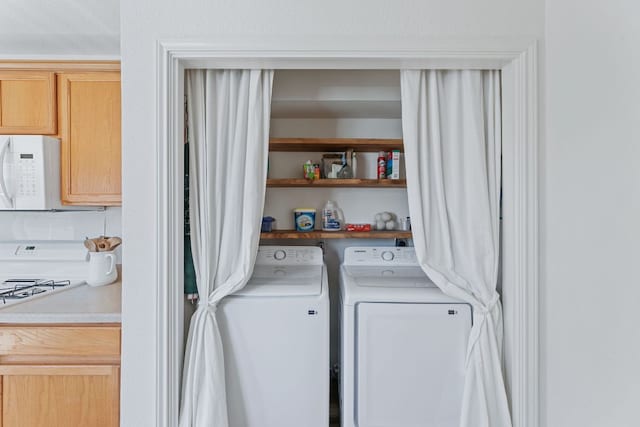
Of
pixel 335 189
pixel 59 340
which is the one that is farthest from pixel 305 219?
pixel 59 340

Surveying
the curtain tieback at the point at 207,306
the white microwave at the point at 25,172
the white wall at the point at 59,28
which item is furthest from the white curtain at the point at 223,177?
the white microwave at the point at 25,172

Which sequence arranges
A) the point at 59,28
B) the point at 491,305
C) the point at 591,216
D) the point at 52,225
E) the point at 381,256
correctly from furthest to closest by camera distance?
the point at 52,225
the point at 381,256
the point at 59,28
the point at 491,305
the point at 591,216

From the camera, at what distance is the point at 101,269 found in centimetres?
216

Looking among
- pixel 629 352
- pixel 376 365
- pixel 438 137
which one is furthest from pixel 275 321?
pixel 629 352

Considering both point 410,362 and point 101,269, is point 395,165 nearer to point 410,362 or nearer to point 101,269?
point 410,362

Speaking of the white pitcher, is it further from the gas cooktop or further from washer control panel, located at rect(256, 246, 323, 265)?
washer control panel, located at rect(256, 246, 323, 265)

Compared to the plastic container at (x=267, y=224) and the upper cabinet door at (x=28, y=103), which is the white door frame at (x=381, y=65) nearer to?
the plastic container at (x=267, y=224)

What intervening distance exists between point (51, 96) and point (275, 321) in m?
2.06

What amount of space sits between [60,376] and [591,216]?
Result: 2.37 m

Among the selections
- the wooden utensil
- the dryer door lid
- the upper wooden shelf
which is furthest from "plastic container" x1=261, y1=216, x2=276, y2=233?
the wooden utensil

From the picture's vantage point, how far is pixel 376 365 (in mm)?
1579

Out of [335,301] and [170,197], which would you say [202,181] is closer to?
[170,197]

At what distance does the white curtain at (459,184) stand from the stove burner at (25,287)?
2173 mm

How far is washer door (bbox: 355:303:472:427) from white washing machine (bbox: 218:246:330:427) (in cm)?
20
